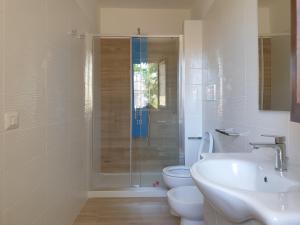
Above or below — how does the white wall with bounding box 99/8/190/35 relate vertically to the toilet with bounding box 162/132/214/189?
above

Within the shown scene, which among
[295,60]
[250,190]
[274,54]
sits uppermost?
[274,54]

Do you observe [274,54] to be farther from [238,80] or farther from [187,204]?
[187,204]

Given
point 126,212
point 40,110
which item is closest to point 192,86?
point 126,212

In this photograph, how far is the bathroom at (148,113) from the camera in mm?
1354

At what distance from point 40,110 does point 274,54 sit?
150cm

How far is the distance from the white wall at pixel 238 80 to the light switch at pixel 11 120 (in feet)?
4.63

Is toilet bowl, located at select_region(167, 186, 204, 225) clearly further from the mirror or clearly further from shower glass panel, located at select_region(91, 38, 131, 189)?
shower glass panel, located at select_region(91, 38, 131, 189)

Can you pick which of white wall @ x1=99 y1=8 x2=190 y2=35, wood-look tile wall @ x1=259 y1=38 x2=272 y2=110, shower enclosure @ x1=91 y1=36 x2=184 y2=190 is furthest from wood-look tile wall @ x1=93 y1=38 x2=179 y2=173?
wood-look tile wall @ x1=259 y1=38 x2=272 y2=110

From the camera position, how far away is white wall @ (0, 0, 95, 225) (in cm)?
146

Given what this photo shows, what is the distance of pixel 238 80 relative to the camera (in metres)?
2.07

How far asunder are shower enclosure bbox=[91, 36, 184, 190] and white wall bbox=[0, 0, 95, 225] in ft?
3.30

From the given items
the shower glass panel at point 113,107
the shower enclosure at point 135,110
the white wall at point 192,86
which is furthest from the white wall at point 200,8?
the shower glass panel at point 113,107

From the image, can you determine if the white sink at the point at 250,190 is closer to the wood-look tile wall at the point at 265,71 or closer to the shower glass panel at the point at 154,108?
the wood-look tile wall at the point at 265,71

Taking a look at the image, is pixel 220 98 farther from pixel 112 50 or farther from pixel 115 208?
pixel 112 50
